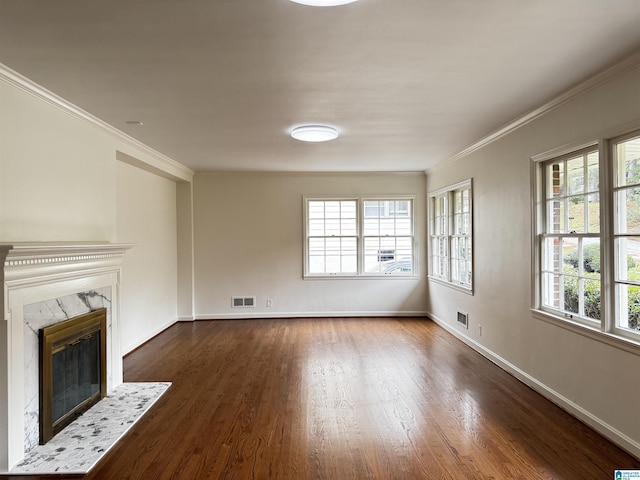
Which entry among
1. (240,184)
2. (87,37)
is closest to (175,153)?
(240,184)

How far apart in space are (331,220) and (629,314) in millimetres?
4731

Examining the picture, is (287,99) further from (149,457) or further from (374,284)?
(374,284)

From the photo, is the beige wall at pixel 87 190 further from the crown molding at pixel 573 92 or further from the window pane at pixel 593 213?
the window pane at pixel 593 213

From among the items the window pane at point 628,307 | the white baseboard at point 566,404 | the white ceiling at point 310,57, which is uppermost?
the white ceiling at point 310,57

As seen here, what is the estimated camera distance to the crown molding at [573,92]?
247 centimetres

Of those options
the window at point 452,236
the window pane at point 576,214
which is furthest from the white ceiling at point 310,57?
the window at point 452,236

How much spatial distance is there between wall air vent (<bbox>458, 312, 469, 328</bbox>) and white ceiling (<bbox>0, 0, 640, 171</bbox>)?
8.18 feet

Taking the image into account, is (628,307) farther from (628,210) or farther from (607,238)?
(628,210)

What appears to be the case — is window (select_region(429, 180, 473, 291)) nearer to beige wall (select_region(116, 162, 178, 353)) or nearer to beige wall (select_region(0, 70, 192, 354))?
beige wall (select_region(0, 70, 192, 354))

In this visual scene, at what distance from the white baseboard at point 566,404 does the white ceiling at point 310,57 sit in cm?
245

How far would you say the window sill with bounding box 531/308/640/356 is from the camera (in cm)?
251

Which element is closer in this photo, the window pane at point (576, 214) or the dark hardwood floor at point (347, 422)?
the dark hardwood floor at point (347, 422)

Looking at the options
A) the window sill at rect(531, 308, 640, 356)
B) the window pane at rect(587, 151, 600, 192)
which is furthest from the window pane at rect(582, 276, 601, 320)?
the window pane at rect(587, 151, 600, 192)

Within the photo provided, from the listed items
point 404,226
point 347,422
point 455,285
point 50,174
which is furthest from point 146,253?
point 455,285
